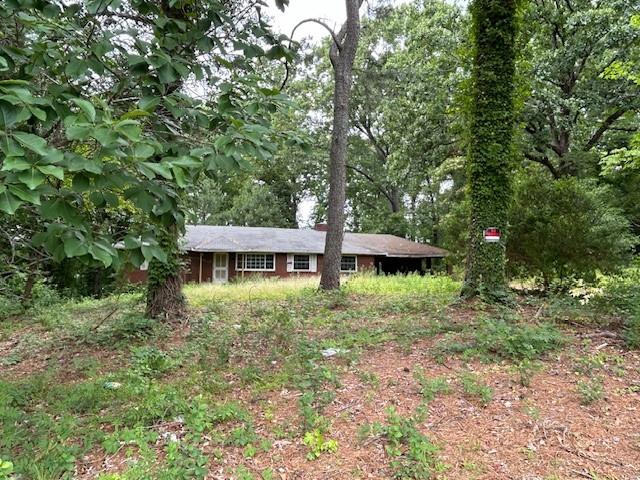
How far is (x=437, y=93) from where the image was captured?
14000mm

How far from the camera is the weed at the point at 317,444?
2929mm

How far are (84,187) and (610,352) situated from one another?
189 inches

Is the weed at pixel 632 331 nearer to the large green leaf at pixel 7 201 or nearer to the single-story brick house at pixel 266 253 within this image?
the large green leaf at pixel 7 201

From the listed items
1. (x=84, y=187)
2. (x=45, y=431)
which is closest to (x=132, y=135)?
(x=84, y=187)

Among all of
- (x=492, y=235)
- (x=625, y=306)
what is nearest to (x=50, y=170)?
(x=492, y=235)

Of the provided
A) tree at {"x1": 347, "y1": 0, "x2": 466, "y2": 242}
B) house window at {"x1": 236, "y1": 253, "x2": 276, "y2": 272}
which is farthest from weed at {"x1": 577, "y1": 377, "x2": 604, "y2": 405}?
house window at {"x1": 236, "y1": 253, "x2": 276, "y2": 272}

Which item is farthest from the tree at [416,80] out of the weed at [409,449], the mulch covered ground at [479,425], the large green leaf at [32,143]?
the large green leaf at [32,143]

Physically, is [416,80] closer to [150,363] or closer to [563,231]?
[563,231]

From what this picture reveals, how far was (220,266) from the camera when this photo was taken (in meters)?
20.2

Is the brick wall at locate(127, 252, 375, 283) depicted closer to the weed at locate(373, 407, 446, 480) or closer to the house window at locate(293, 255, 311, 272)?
the house window at locate(293, 255, 311, 272)

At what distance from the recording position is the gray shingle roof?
1915 cm

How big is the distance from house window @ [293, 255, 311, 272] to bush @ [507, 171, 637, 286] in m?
13.2

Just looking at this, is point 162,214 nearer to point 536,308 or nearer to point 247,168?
point 247,168

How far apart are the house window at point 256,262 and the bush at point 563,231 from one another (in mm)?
13331
